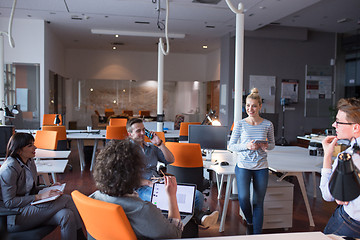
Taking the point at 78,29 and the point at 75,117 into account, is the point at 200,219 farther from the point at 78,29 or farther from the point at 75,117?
the point at 75,117

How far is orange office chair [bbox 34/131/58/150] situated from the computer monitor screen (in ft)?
6.47

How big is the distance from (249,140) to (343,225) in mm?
1512

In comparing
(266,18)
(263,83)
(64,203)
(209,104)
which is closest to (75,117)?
(209,104)

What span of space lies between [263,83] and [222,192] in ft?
22.0

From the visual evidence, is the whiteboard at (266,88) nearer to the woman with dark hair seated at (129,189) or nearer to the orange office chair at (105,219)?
the woman with dark hair seated at (129,189)

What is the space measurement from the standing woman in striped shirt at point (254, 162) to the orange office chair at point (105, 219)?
1.92 m

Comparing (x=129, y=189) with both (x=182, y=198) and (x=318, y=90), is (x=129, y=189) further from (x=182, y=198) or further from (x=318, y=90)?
(x=318, y=90)

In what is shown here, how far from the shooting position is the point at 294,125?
11.6 metres

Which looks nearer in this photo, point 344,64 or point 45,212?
point 45,212

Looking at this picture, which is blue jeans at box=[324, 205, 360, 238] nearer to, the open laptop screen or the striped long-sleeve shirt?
the open laptop screen

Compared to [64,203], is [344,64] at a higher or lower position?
higher

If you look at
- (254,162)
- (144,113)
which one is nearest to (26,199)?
(254,162)

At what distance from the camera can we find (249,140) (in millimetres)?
3334

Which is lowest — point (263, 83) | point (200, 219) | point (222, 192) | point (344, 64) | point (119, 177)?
point (222, 192)
